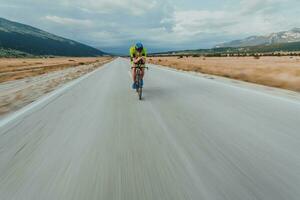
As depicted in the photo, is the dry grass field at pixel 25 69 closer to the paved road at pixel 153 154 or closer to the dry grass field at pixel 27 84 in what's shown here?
the dry grass field at pixel 27 84

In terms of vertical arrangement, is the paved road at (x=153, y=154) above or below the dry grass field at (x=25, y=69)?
above

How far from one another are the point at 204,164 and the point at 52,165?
A: 203 centimetres

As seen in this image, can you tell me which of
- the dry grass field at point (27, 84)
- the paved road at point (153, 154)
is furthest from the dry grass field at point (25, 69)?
the paved road at point (153, 154)

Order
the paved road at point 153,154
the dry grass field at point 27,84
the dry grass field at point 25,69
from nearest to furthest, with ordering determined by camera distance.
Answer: the paved road at point 153,154 < the dry grass field at point 27,84 < the dry grass field at point 25,69

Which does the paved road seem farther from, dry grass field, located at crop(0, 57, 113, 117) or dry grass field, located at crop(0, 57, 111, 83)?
dry grass field, located at crop(0, 57, 111, 83)

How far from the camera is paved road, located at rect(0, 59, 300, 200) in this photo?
3.45 metres

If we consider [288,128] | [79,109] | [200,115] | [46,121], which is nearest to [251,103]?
[200,115]

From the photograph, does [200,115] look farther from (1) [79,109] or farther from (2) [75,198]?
(2) [75,198]

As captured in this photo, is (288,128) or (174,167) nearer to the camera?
(174,167)

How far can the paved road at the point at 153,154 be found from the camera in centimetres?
345

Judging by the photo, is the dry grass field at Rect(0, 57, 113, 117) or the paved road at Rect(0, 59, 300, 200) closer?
the paved road at Rect(0, 59, 300, 200)

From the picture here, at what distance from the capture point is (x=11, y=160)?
4.61 meters

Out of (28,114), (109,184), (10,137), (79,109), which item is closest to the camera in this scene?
(109,184)

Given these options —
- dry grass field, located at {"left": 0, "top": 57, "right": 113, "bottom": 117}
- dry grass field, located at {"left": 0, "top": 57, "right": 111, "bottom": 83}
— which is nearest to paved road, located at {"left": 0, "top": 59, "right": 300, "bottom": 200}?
dry grass field, located at {"left": 0, "top": 57, "right": 113, "bottom": 117}
